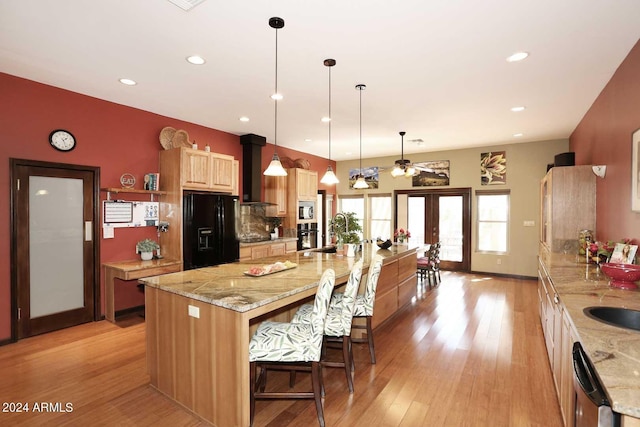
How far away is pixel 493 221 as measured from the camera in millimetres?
7285

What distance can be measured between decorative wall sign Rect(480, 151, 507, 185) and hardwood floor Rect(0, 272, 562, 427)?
3.71 meters

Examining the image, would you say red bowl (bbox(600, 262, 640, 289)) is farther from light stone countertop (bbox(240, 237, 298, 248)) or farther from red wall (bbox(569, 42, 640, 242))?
light stone countertop (bbox(240, 237, 298, 248))

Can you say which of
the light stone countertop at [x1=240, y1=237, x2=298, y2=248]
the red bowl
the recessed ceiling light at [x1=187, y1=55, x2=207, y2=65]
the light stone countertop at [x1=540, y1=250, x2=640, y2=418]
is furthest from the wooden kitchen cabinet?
the red bowl

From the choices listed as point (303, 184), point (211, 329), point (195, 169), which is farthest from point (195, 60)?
point (303, 184)

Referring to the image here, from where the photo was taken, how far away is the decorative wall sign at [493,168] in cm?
704

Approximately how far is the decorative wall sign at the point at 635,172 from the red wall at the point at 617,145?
0.10m

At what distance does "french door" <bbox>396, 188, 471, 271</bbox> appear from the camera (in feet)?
24.8

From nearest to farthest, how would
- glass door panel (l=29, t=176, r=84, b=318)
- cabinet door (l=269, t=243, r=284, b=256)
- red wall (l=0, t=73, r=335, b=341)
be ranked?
red wall (l=0, t=73, r=335, b=341) → glass door panel (l=29, t=176, r=84, b=318) → cabinet door (l=269, t=243, r=284, b=256)

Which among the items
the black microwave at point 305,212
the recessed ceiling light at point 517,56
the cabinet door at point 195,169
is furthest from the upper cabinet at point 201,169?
the recessed ceiling light at point 517,56

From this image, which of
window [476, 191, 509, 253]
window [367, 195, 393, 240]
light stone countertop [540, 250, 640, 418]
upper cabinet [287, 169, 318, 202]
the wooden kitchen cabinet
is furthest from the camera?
window [367, 195, 393, 240]

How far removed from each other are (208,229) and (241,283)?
8.79ft

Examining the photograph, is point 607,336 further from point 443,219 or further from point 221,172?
point 443,219

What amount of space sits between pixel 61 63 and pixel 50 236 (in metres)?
1.97

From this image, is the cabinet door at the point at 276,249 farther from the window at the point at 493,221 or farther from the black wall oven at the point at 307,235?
the window at the point at 493,221
